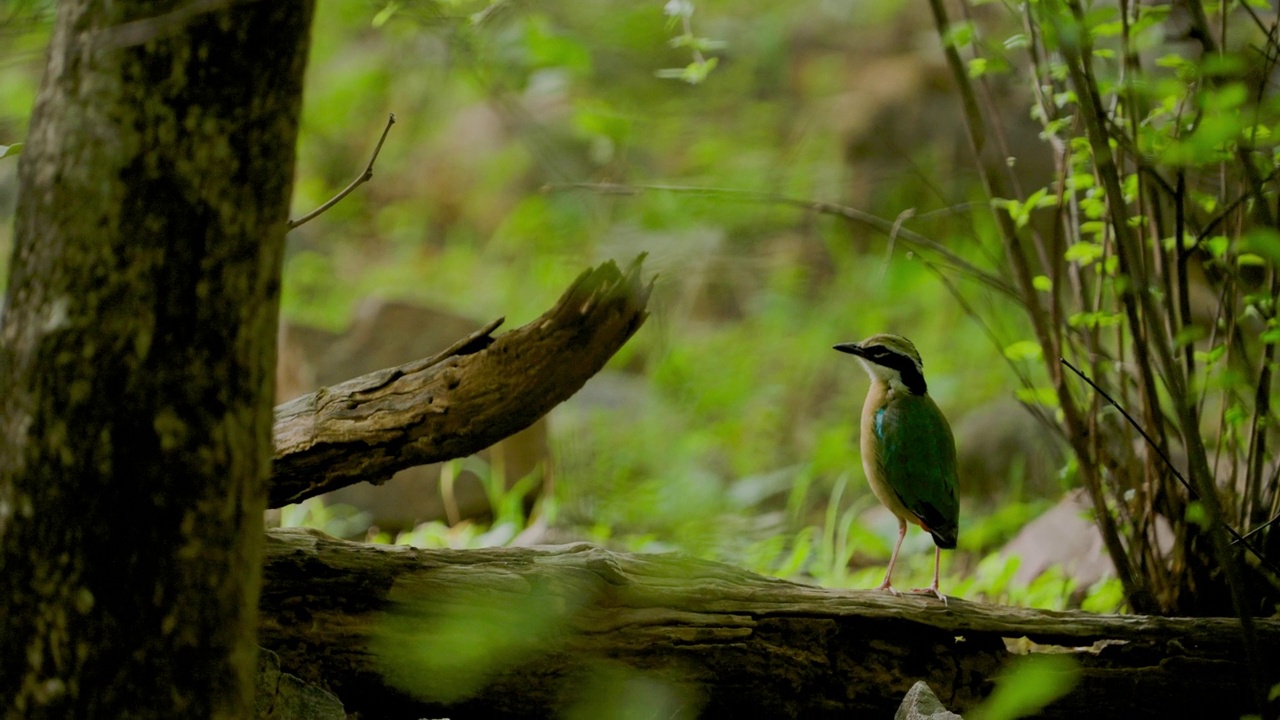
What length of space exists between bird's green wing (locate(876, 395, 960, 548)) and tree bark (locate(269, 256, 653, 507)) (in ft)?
3.96

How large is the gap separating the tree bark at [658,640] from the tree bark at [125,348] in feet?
3.43

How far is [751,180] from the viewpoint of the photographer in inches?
331

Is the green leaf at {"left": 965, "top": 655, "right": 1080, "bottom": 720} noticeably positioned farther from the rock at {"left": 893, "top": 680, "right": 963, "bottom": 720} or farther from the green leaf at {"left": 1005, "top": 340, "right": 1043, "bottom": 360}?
the green leaf at {"left": 1005, "top": 340, "right": 1043, "bottom": 360}

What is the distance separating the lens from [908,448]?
3693 millimetres

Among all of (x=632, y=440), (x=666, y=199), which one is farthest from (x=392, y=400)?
(x=632, y=440)

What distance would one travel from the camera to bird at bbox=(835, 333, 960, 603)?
3.67m

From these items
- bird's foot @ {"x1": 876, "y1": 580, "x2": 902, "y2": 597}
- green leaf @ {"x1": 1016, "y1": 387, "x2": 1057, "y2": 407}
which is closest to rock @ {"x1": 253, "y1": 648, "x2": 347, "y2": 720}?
bird's foot @ {"x1": 876, "y1": 580, "x2": 902, "y2": 597}

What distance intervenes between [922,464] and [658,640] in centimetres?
118

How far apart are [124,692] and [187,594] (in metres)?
0.18

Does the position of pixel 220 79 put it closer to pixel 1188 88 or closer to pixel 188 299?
pixel 188 299

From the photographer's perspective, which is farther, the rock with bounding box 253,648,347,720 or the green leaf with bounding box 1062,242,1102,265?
the green leaf with bounding box 1062,242,1102,265

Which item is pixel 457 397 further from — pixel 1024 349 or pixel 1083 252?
pixel 1083 252

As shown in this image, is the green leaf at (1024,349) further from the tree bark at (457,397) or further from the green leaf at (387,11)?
the green leaf at (387,11)

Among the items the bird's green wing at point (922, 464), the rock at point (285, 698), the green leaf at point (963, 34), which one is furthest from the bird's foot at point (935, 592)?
the rock at point (285, 698)
